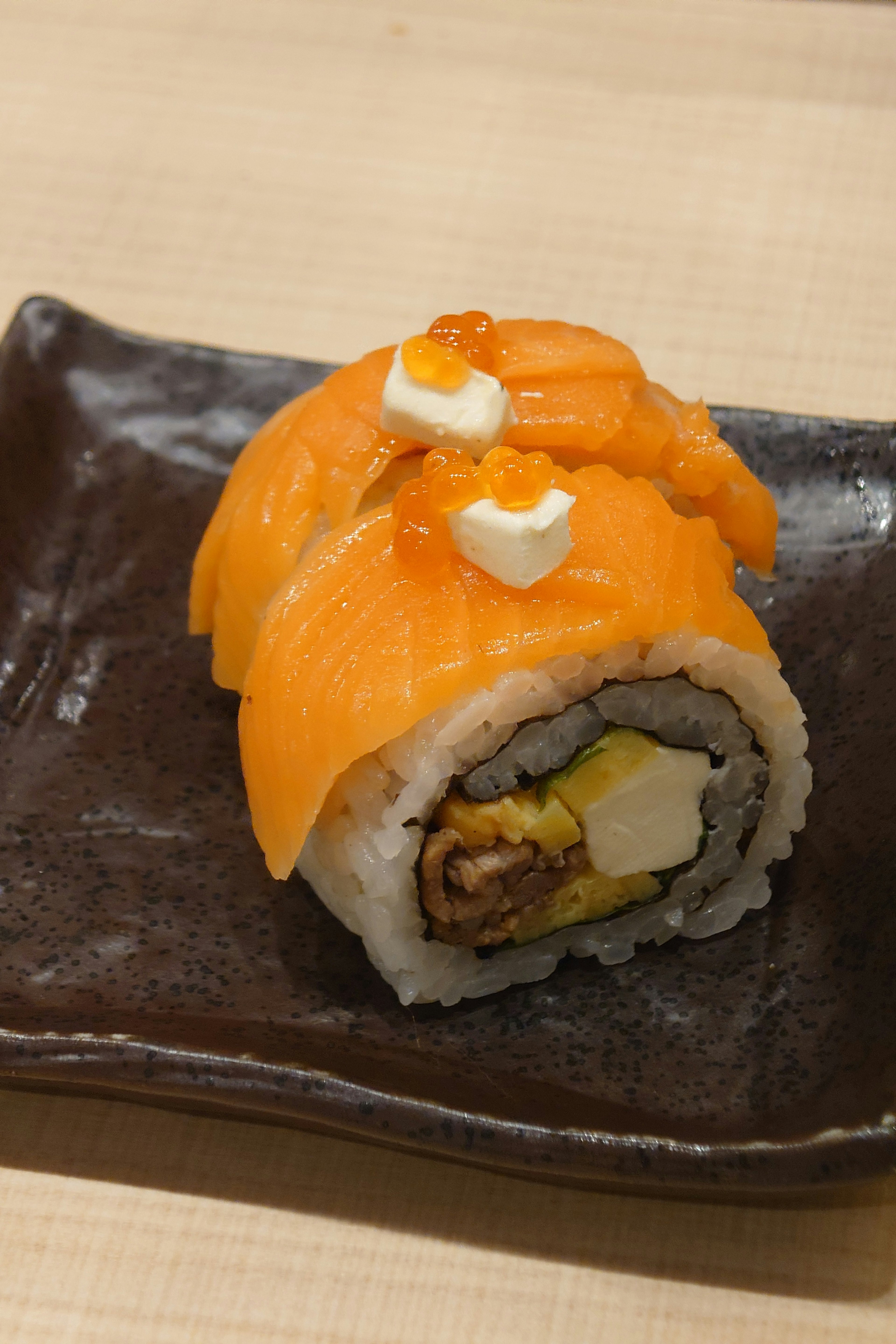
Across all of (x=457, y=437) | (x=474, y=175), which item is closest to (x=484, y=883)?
(x=457, y=437)

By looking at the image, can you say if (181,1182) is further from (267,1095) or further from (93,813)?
(93,813)

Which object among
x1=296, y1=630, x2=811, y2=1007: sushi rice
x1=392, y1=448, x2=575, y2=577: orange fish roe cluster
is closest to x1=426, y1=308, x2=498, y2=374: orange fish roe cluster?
x1=392, y1=448, x2=575, y2=577: orange fish roe cluster

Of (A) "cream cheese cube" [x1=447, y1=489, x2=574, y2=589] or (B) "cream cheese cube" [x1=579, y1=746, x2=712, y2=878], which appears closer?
(A) "cream cheese cube" [x1=447, y1=489, x2=574, y2=589]

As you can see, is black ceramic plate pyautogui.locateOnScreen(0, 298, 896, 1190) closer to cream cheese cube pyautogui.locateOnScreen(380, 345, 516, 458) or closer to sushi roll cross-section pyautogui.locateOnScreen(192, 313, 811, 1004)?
sushi roll cross-section pyautogui.locateOnScreen(192, 313, 811, 1004)

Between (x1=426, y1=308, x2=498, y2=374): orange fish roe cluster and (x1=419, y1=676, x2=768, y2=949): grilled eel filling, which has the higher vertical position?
(x1=426, y1=308, x2=498, y2=374): orange fish roe cluster

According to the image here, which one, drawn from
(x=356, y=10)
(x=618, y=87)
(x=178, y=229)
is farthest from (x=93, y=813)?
(x=356, y=10)

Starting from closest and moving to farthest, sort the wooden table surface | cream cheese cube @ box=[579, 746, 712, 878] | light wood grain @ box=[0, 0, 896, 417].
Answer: the wooden table surface, cream cheese cube @ box=[579, 746, 712, 878], light wood grain @ box=[0, 0, 896, 417]
